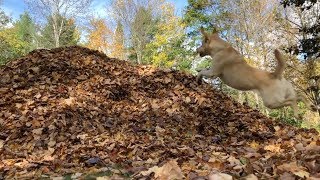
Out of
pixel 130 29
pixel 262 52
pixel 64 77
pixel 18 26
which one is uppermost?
pixel 18 26

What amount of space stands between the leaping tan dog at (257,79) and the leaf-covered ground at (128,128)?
0.72 meters

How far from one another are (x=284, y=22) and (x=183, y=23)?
31.4 ft

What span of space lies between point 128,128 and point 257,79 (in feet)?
7.85

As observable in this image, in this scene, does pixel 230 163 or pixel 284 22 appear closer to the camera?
pixel 230 163

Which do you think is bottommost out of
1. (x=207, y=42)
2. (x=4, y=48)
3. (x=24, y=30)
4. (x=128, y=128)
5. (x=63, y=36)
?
(x=128, y=128)

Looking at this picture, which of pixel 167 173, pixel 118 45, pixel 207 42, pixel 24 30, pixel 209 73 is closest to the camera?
pixel 167 173

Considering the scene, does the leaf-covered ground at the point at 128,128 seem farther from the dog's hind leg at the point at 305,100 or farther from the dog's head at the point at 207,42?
the dog's head at the point at 207,42

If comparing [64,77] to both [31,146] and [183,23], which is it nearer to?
[31,146]

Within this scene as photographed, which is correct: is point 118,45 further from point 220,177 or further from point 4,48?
point 220,177

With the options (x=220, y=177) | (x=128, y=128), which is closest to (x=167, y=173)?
(x=220, y=177)

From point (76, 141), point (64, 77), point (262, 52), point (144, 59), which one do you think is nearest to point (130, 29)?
point (144, 59)

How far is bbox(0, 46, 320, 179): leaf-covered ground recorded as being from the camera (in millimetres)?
4051

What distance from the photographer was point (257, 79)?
6.56 meters

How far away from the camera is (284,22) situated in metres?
20.5
